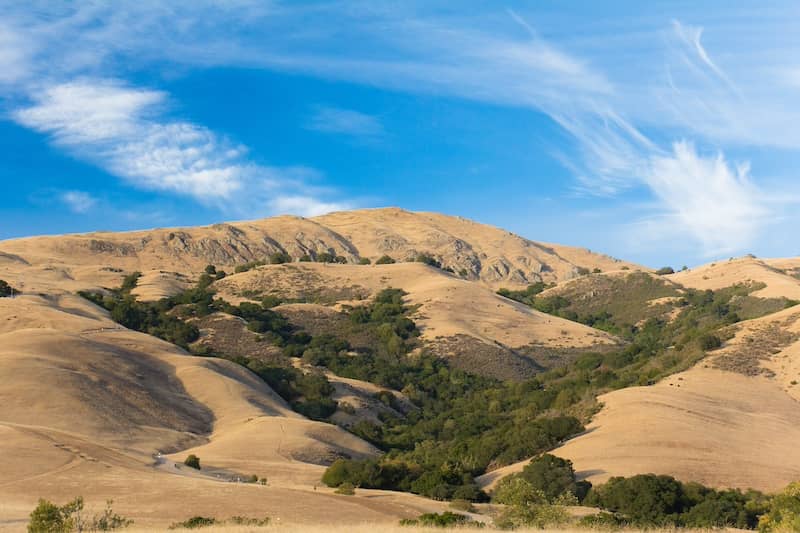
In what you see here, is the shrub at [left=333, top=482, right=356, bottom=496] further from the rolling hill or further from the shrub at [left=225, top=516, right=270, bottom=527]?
the shrub at [left=225, top=516, right=270, bottom=527]

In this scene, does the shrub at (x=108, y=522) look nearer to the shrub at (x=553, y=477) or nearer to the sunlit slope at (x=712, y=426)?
the shrub at (x=553, y=477)

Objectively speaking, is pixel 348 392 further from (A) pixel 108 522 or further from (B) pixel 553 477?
(A) pixel 108 522

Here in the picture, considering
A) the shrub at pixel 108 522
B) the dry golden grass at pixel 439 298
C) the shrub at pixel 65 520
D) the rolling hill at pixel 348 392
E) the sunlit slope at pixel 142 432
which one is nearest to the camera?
the shrub at pixel 65 520

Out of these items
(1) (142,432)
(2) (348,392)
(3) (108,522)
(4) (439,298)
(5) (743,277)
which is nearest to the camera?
(3) (108,522)

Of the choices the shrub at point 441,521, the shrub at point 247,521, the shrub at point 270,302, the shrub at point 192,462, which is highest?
the shrub at point 270,302

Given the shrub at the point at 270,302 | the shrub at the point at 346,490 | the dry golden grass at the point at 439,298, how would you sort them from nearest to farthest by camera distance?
1. the shrub at the point at 346,490
2. the dry golden grass at the point at 439,298
3. the shrub at the point at 270,302

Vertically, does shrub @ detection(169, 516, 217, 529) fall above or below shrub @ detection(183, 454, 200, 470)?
below

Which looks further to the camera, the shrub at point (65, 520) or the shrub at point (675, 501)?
the shrub at point (675, 501)

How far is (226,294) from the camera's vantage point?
400 ft

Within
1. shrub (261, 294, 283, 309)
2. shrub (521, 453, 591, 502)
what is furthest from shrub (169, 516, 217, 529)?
shrub (261, 294, 283, 309)

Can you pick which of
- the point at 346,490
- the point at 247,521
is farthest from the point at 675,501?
the point at 247,521

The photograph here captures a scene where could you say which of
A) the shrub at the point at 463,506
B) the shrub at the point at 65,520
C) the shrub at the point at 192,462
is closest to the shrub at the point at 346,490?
the shrub at the point at 463,506

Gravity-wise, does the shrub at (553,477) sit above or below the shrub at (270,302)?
below

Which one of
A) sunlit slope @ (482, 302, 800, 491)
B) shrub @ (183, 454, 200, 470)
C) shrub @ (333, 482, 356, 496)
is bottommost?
shrub @ (333, 482, 356, 496)
